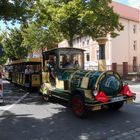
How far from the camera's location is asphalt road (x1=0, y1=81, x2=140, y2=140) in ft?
23.8

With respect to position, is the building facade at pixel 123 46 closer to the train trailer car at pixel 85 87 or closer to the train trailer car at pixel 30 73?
the train trailer car at pixel 30 73

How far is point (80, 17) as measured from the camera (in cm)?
2662

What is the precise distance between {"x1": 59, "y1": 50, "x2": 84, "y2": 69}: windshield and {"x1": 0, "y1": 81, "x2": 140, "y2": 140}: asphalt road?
171 centimetres

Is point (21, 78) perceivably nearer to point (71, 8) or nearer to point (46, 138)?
point (71, 8)

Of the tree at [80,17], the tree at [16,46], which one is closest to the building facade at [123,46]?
the tree at [80,17]

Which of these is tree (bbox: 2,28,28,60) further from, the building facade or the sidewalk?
the sidewalk

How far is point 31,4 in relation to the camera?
51.6 feet

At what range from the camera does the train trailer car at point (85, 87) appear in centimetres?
888

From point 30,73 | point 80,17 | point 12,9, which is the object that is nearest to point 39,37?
point 80,17

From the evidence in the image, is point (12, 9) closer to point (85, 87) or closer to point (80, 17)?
point (85, 87)

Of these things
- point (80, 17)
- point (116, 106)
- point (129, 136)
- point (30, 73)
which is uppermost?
point (80, 17)

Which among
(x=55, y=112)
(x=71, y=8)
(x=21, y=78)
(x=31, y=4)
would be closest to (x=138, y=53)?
(x=71, y=8)

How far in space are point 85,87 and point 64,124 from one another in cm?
141

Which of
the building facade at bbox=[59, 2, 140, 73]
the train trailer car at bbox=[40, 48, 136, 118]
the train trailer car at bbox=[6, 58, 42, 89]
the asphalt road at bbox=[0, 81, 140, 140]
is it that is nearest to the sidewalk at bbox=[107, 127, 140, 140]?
the asphalt road at bbox=[0, 81, 140, 140]
